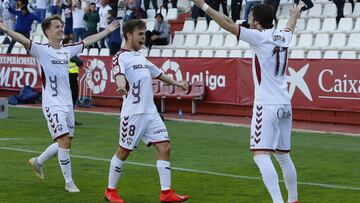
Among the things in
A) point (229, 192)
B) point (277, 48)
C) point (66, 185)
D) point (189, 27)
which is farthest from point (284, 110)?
point (189, 27)

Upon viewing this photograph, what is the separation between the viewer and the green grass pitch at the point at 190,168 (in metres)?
11.8

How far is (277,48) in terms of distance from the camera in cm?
1012

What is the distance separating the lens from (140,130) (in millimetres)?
11164

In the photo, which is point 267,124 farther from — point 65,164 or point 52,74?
point 52,74

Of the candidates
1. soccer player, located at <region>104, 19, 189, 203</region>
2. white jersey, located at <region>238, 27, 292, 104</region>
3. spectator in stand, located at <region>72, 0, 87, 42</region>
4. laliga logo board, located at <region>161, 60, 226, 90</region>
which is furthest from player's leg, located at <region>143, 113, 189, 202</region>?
spectator in stand, located at <region>72, 0, 87, 42</region>

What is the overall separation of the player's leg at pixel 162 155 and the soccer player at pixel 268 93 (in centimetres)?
142

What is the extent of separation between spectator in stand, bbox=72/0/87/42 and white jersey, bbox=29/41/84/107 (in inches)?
798

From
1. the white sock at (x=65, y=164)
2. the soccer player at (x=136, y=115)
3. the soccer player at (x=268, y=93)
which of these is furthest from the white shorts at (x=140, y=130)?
the soccer player at (x=268, y=93)

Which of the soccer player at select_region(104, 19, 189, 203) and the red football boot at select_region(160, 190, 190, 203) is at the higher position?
the soccer player at select_region(104, 19, 189, 203)

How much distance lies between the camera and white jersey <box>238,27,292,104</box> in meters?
10.0

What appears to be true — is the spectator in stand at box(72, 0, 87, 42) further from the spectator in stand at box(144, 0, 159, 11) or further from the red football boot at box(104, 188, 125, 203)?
the red football boot at box(104, 188, 125, 203)

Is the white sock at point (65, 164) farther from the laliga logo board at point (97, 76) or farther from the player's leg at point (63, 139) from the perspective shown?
the laliga logo board at point (97, 76)

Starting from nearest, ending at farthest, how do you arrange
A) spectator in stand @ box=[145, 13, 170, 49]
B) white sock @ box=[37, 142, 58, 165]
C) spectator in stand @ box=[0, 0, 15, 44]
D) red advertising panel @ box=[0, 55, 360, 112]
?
white sock @ box=[37, 142, 58, 165]
red advertising panel @ box=[0, 55, 360, 112]
spectator in stand @ box=[145, 13, 170, 49]
spectator in stand @ box=[0, 0, 15, 44]

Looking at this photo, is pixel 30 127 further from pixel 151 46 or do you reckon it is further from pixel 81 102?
pixel 151 46
